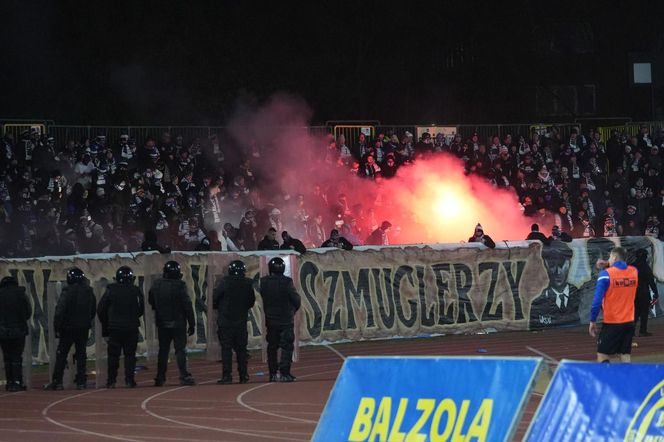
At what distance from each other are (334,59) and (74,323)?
34.1 meters

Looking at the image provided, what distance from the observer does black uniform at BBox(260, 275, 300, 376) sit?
1717 cm

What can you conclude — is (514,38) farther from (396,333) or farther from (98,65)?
(396,333)

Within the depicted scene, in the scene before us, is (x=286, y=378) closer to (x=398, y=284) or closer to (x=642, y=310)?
(x=398, y=284)

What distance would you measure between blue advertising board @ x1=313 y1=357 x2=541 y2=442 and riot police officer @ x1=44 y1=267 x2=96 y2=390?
10.1 meters

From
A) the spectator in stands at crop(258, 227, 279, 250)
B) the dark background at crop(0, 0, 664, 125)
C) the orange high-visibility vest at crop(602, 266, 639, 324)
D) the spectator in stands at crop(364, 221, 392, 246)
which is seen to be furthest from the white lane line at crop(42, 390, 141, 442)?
the dark background at crop(0, 0, 664, 125)

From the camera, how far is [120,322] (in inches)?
675

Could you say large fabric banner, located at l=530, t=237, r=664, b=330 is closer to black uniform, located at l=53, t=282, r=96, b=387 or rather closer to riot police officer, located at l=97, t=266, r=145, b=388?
riot police officer, located at l=97, t=266, r=145, b=388

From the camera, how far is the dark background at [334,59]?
148ft

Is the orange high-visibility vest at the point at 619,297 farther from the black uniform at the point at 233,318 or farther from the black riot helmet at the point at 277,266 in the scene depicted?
the black uniform at the point at 233,318

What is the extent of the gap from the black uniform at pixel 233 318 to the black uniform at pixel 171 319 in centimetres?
48

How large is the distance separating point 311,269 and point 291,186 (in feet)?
17.9

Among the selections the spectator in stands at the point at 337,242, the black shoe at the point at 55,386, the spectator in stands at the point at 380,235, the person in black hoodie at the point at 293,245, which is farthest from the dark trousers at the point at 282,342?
the spectator in stands at the point at 380,235

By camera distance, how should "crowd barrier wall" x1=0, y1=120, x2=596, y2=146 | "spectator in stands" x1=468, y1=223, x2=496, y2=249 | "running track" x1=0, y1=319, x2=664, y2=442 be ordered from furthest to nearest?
"crowd barrier wall" x1=0, y1=120, x2=596, y2=146, "spectator in stands" x1=468, y1=223, x2=496, y2=249, "running track" x1=0, y1=319, x2=664, y2=442

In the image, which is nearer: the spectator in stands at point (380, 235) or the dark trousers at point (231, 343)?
the dark trousers at point (231, 343)
